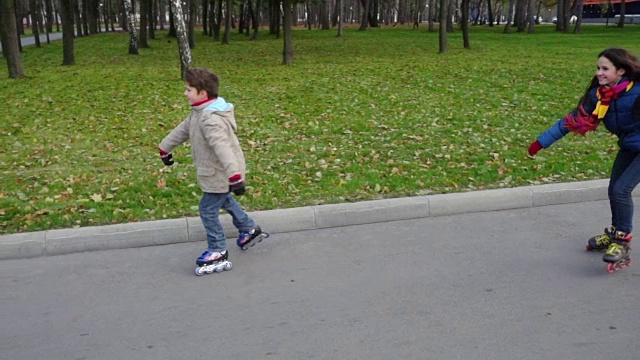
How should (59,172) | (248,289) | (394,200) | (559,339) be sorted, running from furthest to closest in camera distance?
(59,172) < (394,200) < (248,289) < (559,339)

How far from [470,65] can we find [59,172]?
13.2 meters

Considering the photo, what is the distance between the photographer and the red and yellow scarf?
463cm

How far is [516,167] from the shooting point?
760 centimetres

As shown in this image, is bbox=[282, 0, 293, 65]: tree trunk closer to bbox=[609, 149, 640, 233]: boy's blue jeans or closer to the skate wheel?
bbox=[609, 149, 640, 233]: boy's blue jeans

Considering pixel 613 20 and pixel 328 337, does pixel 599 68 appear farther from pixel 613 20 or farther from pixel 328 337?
pixel 613 20

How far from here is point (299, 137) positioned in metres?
9.44

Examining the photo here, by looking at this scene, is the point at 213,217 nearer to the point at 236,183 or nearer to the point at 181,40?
the point at 236,183

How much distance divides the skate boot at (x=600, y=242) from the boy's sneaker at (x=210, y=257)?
3.08 meters

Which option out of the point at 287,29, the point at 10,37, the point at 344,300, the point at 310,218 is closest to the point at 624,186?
the point at 344,300

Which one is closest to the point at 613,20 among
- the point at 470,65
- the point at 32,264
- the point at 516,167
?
the point at 470,65

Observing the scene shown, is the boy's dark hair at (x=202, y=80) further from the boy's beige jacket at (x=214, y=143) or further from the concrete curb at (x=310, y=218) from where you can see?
the concrete curb at (x=310, y=218)

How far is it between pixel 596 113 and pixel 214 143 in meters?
2.93

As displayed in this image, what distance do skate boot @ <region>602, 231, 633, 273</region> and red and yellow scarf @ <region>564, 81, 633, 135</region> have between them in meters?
0.91

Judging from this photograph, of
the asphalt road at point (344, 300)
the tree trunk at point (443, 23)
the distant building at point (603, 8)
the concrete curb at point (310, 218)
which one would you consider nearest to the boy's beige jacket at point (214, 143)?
the asphalt road at point (344, 300)
